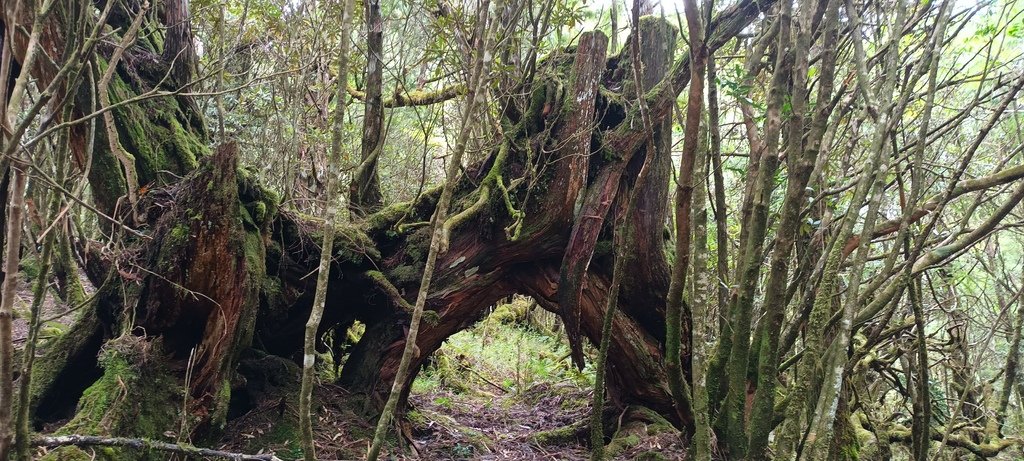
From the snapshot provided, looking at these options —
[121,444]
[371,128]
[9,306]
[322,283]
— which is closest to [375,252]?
[371,128]

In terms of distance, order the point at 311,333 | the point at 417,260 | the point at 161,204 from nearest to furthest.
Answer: the point at 311,333 < the point at 161,204 < the point at 417,260

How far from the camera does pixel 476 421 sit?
20.3ft

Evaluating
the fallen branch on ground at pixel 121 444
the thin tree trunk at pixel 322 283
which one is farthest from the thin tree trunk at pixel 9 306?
the thin tree trunk at pixel 322 283

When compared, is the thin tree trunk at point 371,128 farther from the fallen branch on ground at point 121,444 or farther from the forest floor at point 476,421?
the fallen branch on ground at point 121,444

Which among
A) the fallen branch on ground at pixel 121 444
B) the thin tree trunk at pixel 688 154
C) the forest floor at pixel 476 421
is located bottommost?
the fallen branch on ground at pixel 121 444

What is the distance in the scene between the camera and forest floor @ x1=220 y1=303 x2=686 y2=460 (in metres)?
4.18

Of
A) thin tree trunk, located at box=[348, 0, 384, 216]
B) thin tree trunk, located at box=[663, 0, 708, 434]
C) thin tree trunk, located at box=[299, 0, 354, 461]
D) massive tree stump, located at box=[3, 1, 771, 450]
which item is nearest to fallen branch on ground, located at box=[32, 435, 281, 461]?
massive tree stump, located at box=[3, 1, 771, 450]

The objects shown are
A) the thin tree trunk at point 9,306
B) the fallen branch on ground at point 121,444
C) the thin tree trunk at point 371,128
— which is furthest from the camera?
the thin tree trunk at point 371,128

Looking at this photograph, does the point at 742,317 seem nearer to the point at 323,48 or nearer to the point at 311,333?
the point at 311,333

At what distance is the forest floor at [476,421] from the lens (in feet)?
13.7

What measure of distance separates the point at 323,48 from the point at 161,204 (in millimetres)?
3367

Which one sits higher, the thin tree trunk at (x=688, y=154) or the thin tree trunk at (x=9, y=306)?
the thin tree trunk at (x=688, y=154)

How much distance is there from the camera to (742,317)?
8.36 feet

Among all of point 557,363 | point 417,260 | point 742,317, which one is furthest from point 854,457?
point 557,363
